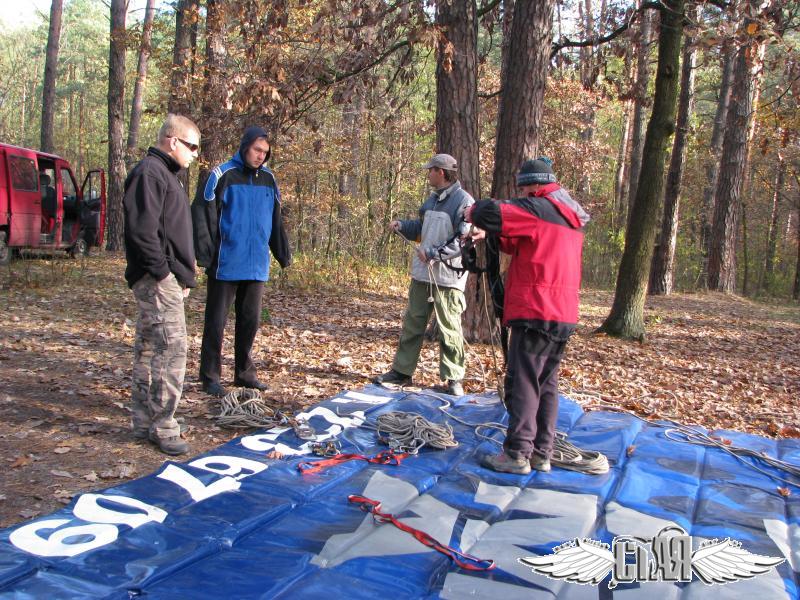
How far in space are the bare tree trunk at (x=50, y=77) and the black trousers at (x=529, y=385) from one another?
17384 mm

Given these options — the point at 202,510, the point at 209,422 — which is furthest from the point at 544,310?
the point at 209,422

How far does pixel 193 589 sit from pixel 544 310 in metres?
2.29

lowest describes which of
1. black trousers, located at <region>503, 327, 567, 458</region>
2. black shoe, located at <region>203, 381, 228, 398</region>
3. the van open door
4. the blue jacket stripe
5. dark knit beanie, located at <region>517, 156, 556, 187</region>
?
black shoe, located at <region>203, 381, 228, 398</region>

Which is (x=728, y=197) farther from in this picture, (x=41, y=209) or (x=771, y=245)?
(x=41, y=209)

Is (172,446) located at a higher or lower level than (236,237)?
lower

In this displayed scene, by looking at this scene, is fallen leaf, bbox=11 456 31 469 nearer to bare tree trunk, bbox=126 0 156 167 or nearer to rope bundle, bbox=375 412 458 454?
rope bundle, bbox=375 412 458 454

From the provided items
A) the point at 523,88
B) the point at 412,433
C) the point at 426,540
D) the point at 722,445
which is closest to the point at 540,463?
the point at 412,433

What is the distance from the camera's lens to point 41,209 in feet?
43.7

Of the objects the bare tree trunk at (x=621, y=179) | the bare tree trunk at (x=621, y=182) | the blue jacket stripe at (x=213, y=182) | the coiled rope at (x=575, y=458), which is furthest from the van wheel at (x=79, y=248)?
the bare tree trunk at (x=621, y=179)

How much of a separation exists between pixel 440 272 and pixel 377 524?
277cm

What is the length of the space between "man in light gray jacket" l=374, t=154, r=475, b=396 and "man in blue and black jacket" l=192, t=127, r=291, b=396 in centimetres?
104

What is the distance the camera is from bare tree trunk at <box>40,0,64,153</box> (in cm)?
1758

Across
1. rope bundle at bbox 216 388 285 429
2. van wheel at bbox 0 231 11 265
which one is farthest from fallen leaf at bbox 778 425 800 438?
van wheel at bbox 0 231 11 265

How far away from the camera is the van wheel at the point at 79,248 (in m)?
14.7
